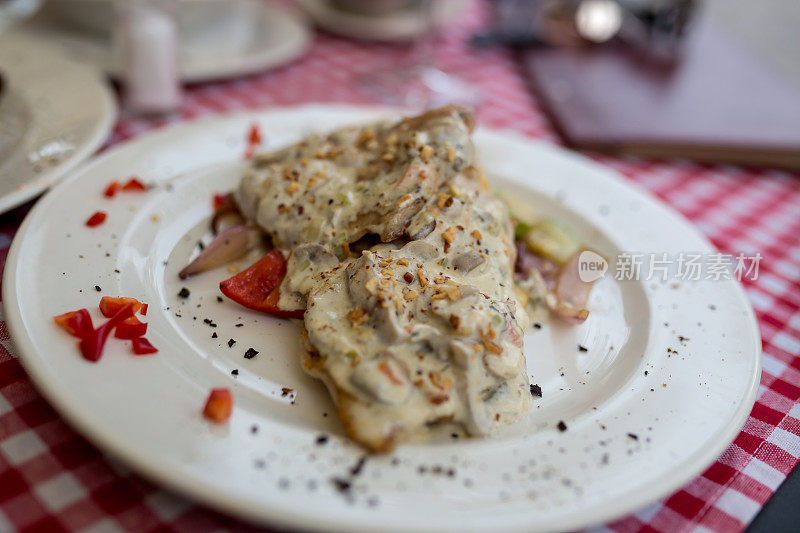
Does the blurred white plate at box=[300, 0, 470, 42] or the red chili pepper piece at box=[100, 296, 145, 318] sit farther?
the blurred white plate at box=[300, 0, 470, 42]

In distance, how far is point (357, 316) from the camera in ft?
6.01

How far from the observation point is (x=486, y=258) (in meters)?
Answer: 2.10

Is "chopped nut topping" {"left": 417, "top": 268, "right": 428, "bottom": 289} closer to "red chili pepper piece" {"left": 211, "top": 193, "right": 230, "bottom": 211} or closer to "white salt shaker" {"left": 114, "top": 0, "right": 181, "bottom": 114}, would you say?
"red chili pepper piece" {"left": 211, "top": 193, "right": 230, "bottom": 211}

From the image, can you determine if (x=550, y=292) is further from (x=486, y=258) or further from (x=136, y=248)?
(x=136, y=248)

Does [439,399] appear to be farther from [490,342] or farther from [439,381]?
[490,342]

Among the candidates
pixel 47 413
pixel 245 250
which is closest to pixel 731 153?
pixel 245 250

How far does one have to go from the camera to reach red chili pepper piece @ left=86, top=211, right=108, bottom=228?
2.21 metres

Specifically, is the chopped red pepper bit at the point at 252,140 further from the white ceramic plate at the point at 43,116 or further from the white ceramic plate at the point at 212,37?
the white ceramic plate at the point at 212,37

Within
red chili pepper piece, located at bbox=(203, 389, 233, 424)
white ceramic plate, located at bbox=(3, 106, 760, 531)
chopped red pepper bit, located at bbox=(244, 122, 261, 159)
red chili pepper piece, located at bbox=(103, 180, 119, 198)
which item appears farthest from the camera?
chopped red pepper bit, located at bbox=(244, 122, 261, 159)

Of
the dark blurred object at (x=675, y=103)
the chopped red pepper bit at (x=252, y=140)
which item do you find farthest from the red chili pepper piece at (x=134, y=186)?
the dark blurred object at (x=675, y=103)

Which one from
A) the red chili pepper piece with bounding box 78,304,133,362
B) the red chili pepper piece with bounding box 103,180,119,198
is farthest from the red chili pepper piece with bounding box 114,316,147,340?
the red chili pepper piece with bounding box 103,180,119,198

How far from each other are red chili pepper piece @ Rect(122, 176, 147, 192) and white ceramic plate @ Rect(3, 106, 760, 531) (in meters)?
0.05

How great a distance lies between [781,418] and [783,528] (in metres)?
0.44

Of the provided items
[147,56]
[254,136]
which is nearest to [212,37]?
[147,56]
